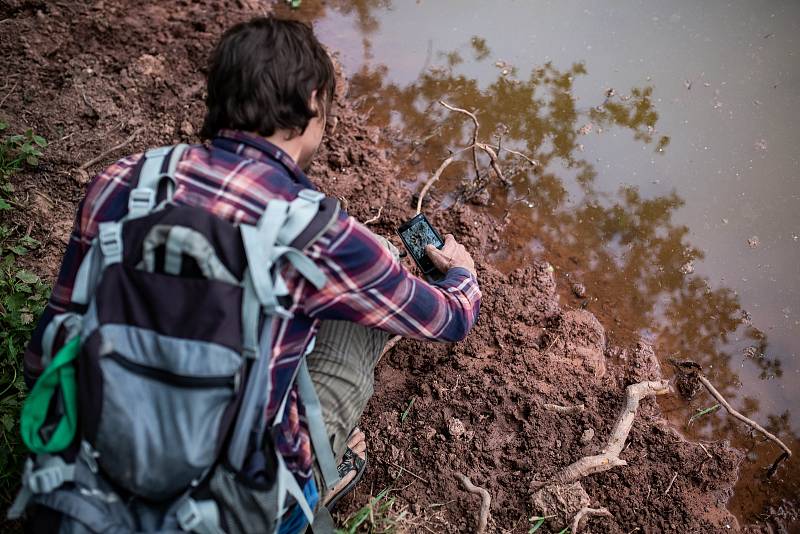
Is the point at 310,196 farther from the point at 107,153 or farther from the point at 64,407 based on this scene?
the point at 107,153

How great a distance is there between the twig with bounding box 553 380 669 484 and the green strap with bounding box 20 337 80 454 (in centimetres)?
161

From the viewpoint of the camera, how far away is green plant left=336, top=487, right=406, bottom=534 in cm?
199

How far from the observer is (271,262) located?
52.0 inches

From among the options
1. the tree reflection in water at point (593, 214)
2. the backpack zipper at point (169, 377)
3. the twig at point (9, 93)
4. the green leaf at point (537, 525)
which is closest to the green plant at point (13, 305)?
the twig at point (9, 93)

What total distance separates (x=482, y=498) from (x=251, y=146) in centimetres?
144

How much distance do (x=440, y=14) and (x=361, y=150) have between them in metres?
1.10

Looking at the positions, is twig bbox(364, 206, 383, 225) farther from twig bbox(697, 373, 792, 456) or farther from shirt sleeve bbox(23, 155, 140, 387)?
twig bbox(697, 373, 792, 456)

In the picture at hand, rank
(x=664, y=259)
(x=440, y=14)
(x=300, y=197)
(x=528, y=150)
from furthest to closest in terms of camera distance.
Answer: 1. (x=440, y=14)
2. (x=528, y=150)
3. (x=664, y=259)
4. (x=300, y=197)

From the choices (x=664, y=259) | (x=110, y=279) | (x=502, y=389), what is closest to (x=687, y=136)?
(x=664, y=259)

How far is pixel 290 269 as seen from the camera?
54.7 inches

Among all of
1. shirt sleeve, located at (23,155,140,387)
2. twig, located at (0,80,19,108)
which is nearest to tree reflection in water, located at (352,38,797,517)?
twig, located at (0,80,19,108)

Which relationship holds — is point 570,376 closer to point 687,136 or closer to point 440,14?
point 687,136

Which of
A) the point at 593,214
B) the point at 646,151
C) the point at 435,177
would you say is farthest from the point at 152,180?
the point at 646,151

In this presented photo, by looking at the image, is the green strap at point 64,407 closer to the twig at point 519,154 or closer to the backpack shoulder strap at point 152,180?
the backpack shoulder strap at point 152,180
